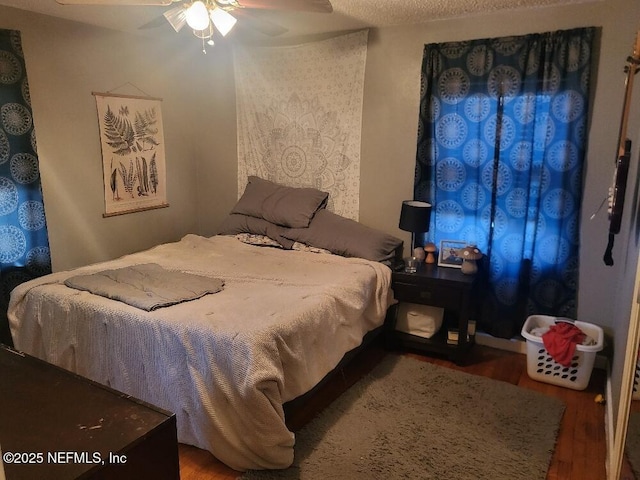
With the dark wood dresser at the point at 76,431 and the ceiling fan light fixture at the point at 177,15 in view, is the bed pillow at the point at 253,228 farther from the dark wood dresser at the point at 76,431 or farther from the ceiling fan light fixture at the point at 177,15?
the dark wood dresser at the point at 76,431

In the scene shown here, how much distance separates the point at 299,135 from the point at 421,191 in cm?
113

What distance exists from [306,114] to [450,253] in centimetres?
160

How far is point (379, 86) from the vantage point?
3.46m

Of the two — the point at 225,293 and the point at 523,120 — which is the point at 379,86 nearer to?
the point at 523,120

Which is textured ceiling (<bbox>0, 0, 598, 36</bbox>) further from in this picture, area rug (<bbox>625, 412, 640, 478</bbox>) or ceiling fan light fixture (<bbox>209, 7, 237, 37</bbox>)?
area rug (<bbox>625, 412, 640, 478</bbox>)

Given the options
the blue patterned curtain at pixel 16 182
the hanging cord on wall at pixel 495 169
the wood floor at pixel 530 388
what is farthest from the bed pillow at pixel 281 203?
the blue patterned curtain at pixel 16 182

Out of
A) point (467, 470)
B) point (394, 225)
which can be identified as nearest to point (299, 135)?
point (394, 225)

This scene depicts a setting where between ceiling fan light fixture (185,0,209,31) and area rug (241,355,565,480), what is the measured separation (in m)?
2.03

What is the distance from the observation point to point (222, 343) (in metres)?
1.97

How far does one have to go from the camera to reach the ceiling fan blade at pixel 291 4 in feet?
7.14

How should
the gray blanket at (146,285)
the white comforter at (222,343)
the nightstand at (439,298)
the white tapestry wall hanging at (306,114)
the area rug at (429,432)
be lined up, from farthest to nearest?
1. the white tapestry wall hanging at (306,114)
2. the nightstand at (439,298)
3. the gray blanket at (146,285)
4. the area rug at (429,432)
5. the white comforter at (222,343)

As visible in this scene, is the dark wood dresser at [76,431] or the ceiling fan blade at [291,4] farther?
the ceiling fan blade at [291,4]

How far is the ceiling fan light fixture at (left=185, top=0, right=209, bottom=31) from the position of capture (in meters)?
2.01

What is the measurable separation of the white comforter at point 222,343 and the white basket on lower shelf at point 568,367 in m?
1.06
